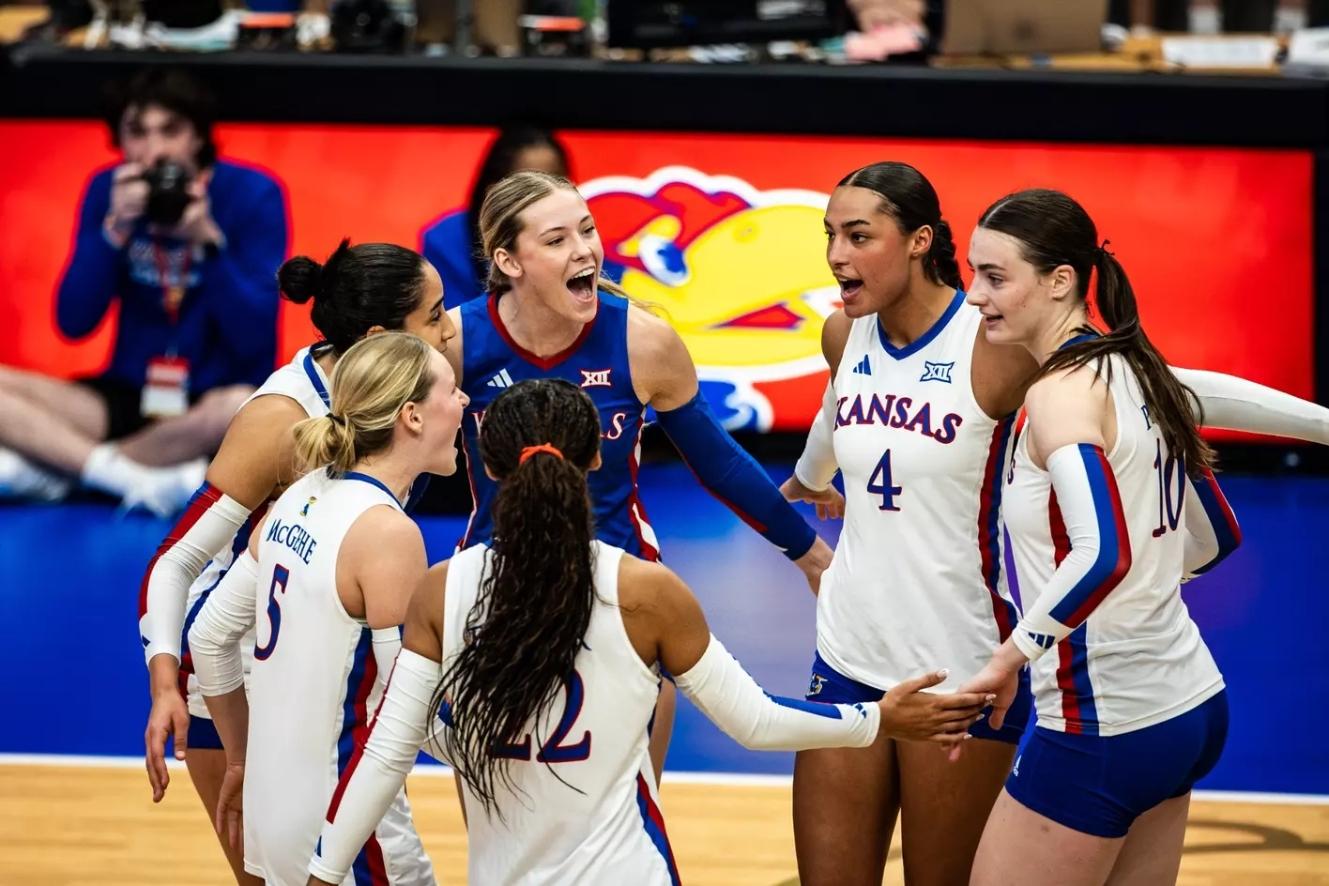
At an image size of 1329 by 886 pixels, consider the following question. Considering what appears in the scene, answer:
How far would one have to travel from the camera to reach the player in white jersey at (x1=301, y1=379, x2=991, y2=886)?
275 centimetres

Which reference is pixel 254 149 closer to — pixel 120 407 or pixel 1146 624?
pixel 120 407

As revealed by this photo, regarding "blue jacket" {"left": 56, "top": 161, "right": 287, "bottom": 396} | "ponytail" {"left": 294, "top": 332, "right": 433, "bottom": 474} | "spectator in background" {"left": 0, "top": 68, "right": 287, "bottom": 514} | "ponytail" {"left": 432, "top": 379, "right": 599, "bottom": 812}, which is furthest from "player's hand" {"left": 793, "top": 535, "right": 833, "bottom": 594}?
"blue jacket" {"left": 56, "top": 161, "right": 287, "bottom": 396}

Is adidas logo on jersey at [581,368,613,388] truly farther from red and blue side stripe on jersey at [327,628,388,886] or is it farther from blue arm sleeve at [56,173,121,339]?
blue arm sleeve at [56,173,121,339]

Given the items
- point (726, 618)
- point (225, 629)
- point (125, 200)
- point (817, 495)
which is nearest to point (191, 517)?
point (225, 629)

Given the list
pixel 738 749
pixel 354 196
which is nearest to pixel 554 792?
pixel 738 749

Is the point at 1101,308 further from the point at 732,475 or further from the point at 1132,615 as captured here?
the point at 732,475

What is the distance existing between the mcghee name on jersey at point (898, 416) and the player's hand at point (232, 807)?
1.41 m

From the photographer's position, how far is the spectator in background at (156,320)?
835 cm

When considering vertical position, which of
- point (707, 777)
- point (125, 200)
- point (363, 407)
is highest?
point (125, 200)

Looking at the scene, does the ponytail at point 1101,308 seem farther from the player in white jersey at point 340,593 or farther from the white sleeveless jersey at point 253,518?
the white sleeveless jersey at point 253,518

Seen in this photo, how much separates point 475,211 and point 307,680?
5.32m

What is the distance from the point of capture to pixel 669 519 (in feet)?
26.6

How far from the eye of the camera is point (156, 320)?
8.48 m

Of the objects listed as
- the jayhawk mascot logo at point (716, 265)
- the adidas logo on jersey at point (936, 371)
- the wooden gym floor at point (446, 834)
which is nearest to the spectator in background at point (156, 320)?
the jayhawk mascot logo at point (716, 265)
